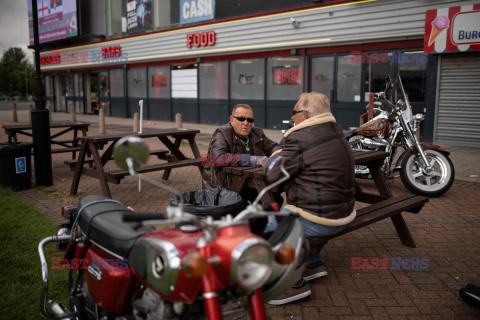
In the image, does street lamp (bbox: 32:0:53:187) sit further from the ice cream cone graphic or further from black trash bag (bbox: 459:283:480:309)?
the ice cream cone graphic

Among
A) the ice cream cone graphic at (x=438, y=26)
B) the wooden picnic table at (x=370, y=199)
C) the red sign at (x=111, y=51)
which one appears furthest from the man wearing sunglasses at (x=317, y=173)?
the red sign at (x=111, y=51)

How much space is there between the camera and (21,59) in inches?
3620

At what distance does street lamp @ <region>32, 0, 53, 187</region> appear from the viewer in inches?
264

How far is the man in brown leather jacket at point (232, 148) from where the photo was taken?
4133 millimetres

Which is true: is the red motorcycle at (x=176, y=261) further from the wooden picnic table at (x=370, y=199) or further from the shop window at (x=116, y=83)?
the shop window at (x=116, y=83)

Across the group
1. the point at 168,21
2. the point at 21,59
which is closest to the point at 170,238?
the point at 168,21

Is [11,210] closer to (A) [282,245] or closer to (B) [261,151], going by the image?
(B) [261,151]

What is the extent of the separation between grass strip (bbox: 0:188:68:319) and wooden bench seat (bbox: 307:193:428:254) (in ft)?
6.55

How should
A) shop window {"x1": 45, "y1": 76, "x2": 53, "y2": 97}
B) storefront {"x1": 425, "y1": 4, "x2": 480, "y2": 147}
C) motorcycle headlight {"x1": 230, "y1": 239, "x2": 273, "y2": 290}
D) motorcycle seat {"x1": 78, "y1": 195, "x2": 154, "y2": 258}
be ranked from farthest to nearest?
shop window {"x1": 45, "y1": 76, "x2": 53, "y2": 97}
storefront {"x1": 425, "y1": 4, "x2": 480, "y2": 147}
motorcycle seat {"x1": 78, "y1": 195, "x2": 154, "y2": 258}
motorcycle headlight {"x1": 230, "y1": 239, "x2": 273, "y2": 290}

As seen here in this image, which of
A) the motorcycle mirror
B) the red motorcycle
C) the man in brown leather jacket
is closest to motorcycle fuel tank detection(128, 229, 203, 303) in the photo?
the red motorcycle

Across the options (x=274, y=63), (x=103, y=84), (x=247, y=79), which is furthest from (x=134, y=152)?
(x=103, y=84)

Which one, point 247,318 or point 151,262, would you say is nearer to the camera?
point 151,262

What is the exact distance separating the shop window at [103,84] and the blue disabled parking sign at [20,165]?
17.2 metres

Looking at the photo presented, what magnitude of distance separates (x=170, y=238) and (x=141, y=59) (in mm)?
18993
